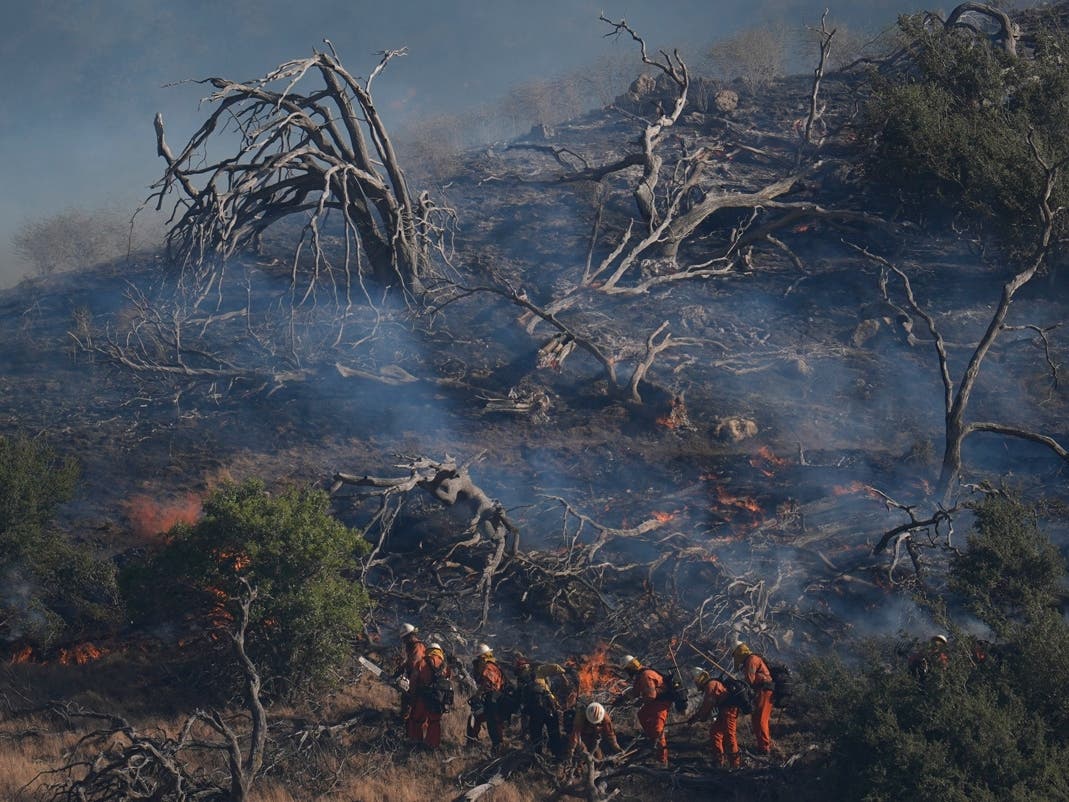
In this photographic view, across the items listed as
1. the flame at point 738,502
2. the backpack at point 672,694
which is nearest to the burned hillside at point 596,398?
the flame at point 738,502

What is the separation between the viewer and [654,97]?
25047 millimetres

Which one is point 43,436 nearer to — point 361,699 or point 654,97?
point 361,699

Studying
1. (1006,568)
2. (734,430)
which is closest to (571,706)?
(1006,568)

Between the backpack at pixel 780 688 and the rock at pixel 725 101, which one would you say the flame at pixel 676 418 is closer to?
the backpack at pixel 780 688

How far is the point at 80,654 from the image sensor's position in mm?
10227

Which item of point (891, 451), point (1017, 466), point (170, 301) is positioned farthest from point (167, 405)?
point (1017, 466)

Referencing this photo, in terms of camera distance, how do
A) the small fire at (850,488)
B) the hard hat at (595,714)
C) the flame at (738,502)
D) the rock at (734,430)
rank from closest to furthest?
1. the hard hat at (595,714)
2. the flame at (738,502)
3. the small fire at (850,488)
4. the rock at (734,430)

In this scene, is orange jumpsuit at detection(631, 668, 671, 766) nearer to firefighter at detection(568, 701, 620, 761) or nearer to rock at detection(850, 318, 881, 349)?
firefighter at detection(568, 701, 620, 761)

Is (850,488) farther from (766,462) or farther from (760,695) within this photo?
(760,695)

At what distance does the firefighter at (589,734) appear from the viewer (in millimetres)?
8555

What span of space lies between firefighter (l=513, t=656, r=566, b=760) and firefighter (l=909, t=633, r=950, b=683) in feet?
10.7

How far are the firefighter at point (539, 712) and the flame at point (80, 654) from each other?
15.7 feet

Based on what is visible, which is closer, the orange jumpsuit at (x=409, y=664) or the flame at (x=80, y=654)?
the orange jumpsuit at (x=409, y=664)

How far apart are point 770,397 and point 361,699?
8117mm
